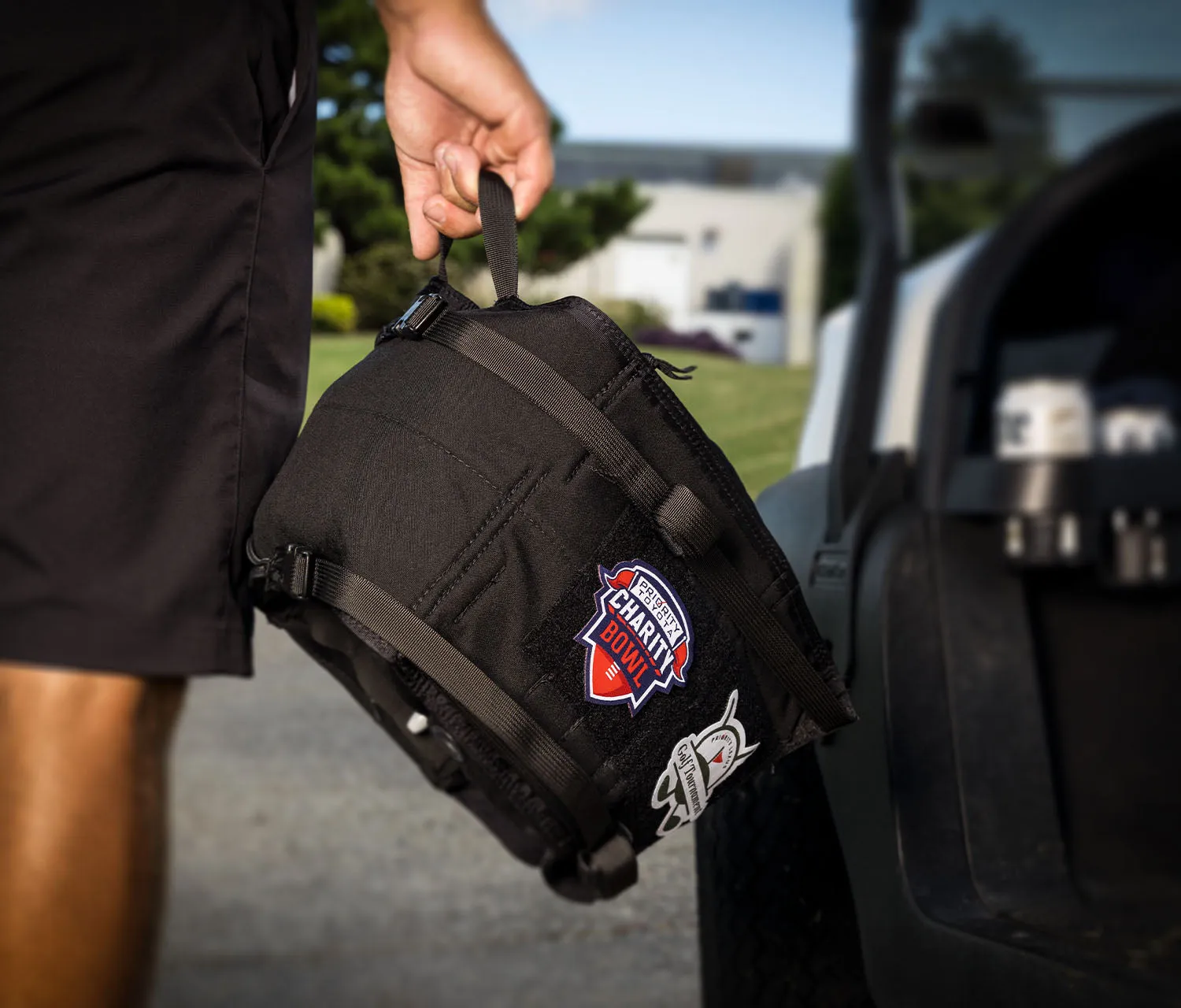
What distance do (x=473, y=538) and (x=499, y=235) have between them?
0.30m

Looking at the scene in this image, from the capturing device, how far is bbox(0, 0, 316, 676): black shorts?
104 centimetres

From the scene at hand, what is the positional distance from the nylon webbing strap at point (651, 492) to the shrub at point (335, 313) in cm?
52

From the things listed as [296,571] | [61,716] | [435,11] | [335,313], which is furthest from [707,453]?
[335,313]

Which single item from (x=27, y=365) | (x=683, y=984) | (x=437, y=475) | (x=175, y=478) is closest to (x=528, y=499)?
(x=437, y=475)

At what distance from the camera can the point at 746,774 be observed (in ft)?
3.65

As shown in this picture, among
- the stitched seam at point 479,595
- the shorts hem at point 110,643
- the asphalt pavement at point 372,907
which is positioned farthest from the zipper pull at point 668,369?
the asphalt pavement at point 372,907

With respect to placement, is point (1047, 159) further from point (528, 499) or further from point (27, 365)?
point (27, 365)

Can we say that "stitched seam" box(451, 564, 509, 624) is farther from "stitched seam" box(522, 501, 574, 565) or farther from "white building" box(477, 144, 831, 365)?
"white building" box(477, 144, 831, 365)

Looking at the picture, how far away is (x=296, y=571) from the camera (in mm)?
1023

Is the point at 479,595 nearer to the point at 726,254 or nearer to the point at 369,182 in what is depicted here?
the point at 369,182

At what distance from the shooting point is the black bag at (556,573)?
1015 mm

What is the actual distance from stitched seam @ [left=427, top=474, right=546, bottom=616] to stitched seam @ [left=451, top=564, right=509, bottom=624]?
0.02m

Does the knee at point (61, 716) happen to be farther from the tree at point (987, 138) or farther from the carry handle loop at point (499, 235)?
the tree at point (987, 138)

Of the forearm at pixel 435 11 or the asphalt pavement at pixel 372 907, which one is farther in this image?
the asphalt pavement at pixel 372 907
